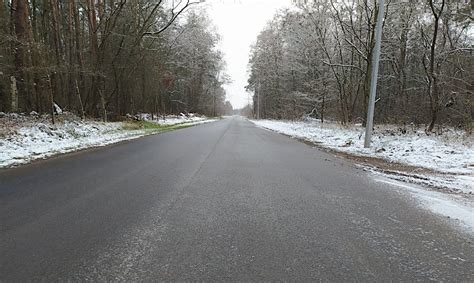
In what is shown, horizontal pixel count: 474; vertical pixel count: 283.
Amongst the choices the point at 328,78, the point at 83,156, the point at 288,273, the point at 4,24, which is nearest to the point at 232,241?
the point at 288,273

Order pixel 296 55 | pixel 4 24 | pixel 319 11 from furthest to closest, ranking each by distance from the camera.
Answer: pixel 296 55 → pixel 319 11 → pixel 4 24

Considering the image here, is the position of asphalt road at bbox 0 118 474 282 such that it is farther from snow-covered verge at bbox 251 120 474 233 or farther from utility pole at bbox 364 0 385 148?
utility pole at bbox 364 0 385 148

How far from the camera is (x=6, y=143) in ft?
34.3

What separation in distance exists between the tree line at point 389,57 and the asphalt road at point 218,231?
12.3 meters

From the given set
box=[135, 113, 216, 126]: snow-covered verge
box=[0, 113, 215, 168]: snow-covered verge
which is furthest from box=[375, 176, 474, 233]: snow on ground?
box=[135, 113, 216, 126]: snow-covered verge

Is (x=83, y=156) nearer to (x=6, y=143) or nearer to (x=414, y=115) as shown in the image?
(x=6, y=143)

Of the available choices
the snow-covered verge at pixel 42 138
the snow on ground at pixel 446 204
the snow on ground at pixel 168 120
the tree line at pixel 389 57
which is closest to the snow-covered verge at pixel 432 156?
the snow on ground at pixel 446 204

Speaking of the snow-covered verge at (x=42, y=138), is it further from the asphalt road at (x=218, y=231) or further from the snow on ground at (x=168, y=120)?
the snow on ground at (x=168, y=120)

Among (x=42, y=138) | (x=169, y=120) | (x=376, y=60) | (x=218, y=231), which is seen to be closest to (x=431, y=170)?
(x=376, y=60)

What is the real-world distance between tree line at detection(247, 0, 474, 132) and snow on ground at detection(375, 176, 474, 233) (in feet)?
33.3

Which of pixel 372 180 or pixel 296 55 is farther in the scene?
pixel 296 55

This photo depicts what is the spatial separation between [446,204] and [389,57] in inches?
835

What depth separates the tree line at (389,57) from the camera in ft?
55.9

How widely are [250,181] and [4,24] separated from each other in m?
16.0
